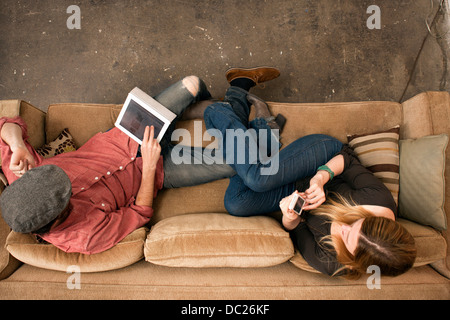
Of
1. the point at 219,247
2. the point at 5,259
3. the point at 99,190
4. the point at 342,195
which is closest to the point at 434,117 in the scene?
the point at 342,195

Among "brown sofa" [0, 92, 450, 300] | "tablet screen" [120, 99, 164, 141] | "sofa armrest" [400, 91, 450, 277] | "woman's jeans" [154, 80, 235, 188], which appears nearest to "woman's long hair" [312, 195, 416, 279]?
"brown sofa" [0, 92, 450, 300]

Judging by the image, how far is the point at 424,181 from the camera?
1390 mm

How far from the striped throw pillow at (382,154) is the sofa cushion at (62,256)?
52.0 inches

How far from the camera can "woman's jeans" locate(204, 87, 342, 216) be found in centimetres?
146

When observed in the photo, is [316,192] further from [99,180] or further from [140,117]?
[99,180]

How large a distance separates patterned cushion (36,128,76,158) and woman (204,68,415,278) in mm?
809

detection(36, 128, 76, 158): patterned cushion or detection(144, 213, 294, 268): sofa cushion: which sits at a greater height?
detection(36, 128, 76, 158): patterned cushion

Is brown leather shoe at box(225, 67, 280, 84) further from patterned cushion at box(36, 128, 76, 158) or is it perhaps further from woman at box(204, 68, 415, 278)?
patterned cushion at box(36, 128, 76, 158)

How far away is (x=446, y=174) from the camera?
144 cm

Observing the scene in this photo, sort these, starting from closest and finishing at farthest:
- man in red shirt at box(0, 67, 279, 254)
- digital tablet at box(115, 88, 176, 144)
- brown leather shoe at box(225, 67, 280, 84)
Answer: man in red shirt at box(0, 67, 279, 254) → digital tablet at box(115, 88, 176, 144) → brown leather shoe at box(225, 67, 280, 84)

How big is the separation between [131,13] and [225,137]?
4.86ft

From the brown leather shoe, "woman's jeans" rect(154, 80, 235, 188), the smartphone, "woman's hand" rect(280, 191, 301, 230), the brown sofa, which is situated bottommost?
the brown sofa

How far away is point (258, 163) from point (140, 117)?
2.31 feet

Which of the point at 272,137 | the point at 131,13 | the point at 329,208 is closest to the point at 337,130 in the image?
the point at 272,137
